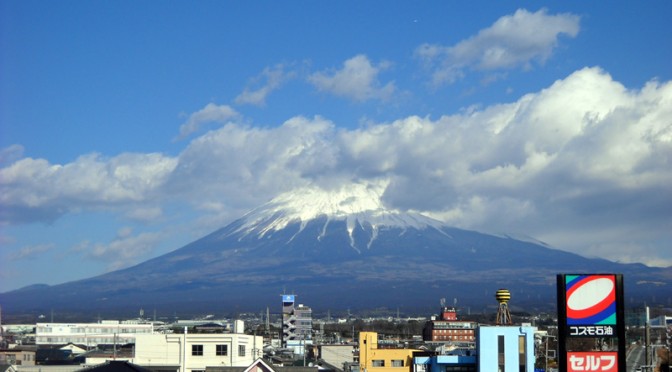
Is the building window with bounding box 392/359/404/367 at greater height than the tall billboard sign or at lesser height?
lesser

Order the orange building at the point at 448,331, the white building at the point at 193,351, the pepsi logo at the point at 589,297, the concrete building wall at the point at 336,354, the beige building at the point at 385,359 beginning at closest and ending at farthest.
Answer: the pepsi logo at the point at 589,297, the white building at the point at 193,351, the beige building at the point at 385,359, the concrete building wall at the point at 336,354, the orange building at the point at 448,331

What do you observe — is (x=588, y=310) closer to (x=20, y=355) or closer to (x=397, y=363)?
(x=397, y=363)

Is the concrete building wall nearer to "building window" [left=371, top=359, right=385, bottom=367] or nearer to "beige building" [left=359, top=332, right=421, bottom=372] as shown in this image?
"beige building" [left=359, top=332, right=421, bottom=372]

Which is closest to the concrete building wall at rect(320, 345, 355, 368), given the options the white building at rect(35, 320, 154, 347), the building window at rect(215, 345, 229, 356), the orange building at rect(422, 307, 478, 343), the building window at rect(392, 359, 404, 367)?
the building window at rect(392, 359, 404, 367)

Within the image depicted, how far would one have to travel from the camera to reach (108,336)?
5448 inches

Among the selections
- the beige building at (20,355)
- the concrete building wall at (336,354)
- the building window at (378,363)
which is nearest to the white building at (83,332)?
the concrete building wall at (336,354)

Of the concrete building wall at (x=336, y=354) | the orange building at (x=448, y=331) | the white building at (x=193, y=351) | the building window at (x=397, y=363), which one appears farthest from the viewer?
the orange building at (x=448, y=331)

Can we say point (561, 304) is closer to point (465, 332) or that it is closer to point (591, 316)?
point (591, 316)

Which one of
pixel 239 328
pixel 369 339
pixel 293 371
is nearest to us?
pixel 293 371

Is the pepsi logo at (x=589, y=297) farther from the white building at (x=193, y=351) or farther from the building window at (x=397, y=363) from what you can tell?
the building window at (x=397, y=363)

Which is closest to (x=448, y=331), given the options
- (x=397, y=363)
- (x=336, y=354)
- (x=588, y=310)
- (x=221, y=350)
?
(x=336, y=354)

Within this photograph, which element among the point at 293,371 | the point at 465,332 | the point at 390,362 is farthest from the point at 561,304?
the point at 465,332

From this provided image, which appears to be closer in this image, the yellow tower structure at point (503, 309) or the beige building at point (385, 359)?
the yellow tower structure at point (503, 309)

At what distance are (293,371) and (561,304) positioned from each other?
1827cm
